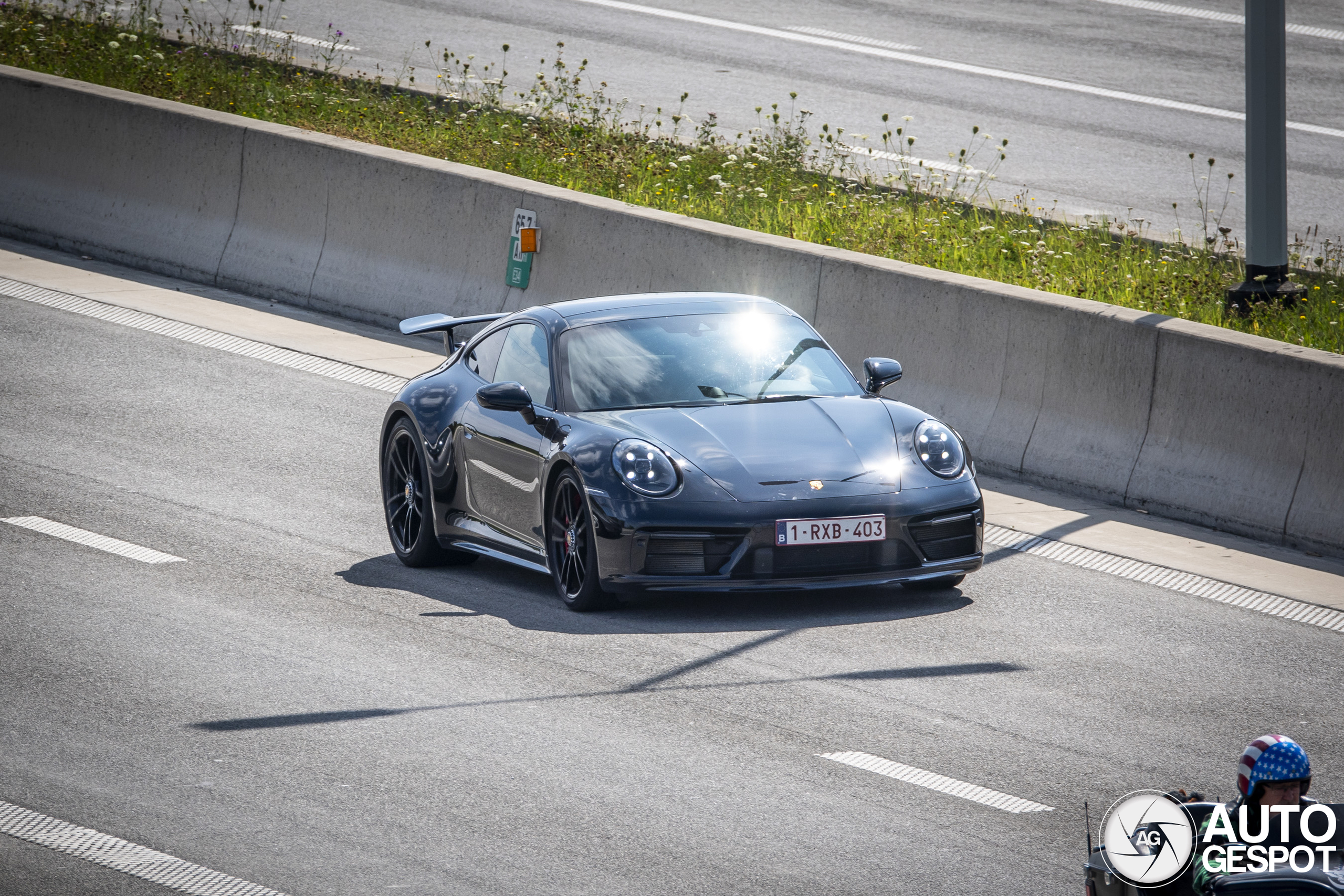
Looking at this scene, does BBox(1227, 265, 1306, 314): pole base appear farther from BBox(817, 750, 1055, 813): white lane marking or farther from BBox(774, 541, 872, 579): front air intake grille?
BBox(817, 750, 1055, 813): white lane marking

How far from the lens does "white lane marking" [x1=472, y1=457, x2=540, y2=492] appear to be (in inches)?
376

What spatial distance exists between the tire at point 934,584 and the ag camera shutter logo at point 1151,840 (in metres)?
5.54

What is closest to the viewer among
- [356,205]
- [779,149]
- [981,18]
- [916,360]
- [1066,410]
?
[1066,410]

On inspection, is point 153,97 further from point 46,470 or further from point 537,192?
point 46,470

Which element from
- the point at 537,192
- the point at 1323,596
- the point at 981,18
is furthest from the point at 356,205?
the point at 981,18

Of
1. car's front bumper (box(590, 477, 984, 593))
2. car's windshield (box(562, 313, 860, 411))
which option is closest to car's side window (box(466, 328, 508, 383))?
car's windshield (box(562, 313, 860, 411))

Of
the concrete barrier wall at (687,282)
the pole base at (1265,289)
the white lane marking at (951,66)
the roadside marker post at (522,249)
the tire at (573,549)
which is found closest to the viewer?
the tire at (573,549)

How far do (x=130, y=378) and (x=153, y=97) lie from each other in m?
5.20

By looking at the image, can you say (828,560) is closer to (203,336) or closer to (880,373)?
(880,373)

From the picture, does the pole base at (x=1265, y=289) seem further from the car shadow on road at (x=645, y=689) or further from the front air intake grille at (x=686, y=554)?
the front air intake grille at (x=686, y=554)

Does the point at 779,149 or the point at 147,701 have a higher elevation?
the point at 779,149

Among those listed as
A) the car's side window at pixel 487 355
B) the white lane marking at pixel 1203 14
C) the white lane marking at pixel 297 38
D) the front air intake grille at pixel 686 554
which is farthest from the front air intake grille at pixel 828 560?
the white lane marking at pixel 1203 14

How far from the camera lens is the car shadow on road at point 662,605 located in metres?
8.96

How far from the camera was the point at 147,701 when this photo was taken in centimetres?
758
